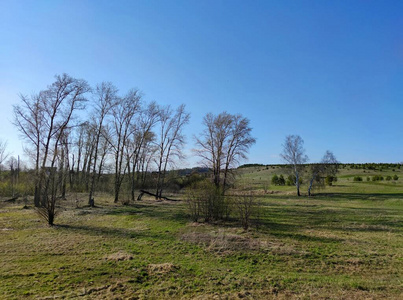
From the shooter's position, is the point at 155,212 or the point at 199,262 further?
the point at 155,212

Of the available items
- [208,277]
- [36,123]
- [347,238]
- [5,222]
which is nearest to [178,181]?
[36,123]

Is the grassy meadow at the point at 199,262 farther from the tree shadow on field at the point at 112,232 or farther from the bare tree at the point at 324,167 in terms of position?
the bare tree at the point at 324,167

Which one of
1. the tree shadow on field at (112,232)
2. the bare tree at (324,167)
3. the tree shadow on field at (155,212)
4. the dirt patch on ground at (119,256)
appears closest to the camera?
the dirt patch on ground at (119,256)

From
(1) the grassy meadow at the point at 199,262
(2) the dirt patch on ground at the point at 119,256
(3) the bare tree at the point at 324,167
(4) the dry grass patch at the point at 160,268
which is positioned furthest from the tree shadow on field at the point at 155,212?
(3) the bare tree at the point at 324,167

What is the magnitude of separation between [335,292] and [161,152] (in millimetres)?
26815

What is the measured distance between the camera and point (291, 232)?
11.1m

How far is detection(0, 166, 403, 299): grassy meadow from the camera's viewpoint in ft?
16.7

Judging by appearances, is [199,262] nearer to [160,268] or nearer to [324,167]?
[160,268]

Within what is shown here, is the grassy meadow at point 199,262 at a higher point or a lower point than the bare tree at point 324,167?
lower

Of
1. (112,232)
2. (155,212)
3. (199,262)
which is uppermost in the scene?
(199,262)

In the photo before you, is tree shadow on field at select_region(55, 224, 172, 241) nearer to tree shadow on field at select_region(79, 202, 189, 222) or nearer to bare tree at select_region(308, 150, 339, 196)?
tree shadow on field at select_region(79, 202, 189, 222)

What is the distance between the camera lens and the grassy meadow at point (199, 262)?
16.7 ft

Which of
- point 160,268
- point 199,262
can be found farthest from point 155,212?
point 160,268

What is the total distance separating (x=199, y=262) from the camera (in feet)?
22.9
